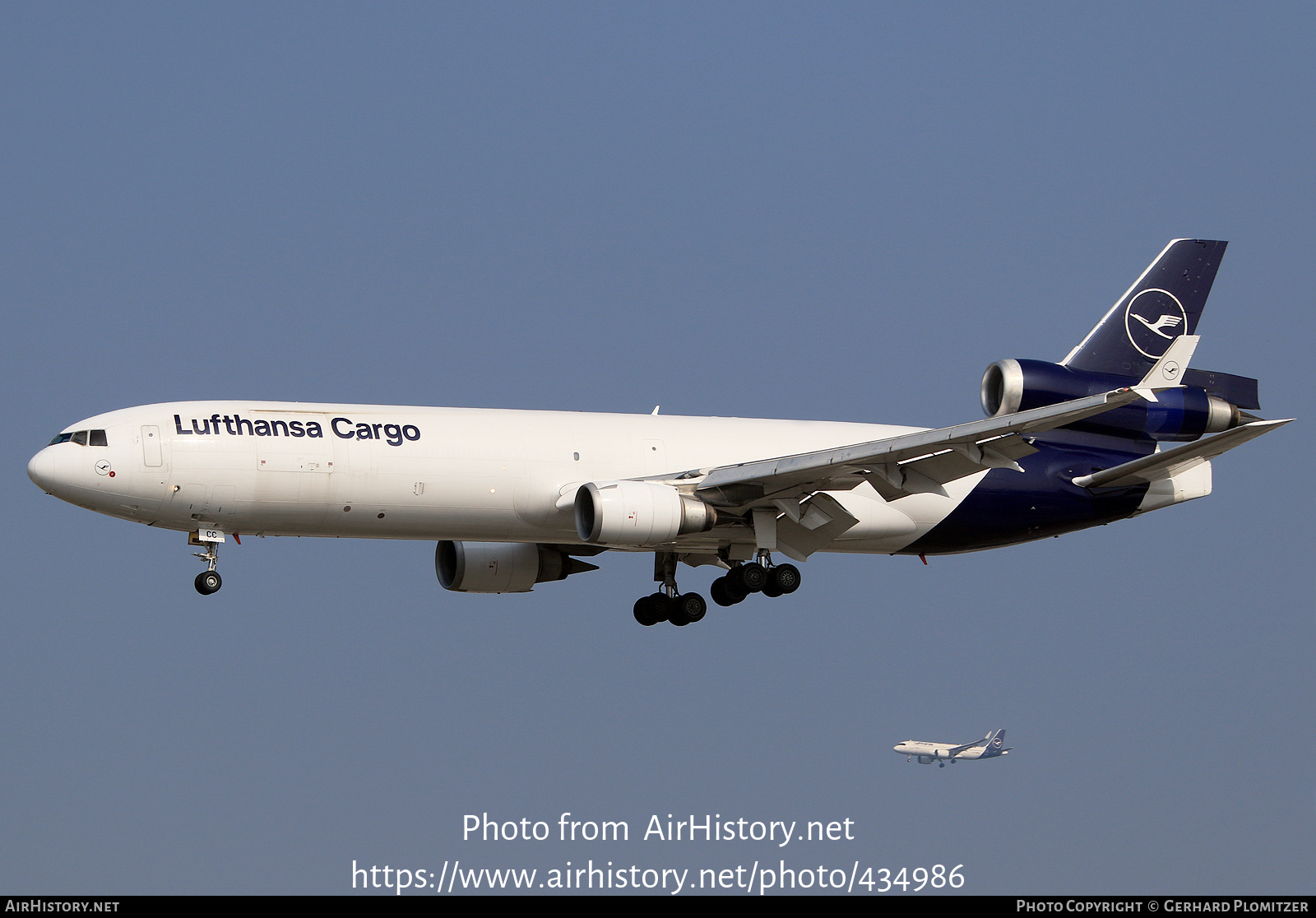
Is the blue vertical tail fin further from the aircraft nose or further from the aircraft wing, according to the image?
the aircraft nose

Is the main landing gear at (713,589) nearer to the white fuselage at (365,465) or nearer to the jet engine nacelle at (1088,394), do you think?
the white fuselage at (365,465)

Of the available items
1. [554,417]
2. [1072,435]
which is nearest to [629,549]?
[554,417]

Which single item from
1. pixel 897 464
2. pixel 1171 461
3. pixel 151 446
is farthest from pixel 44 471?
pixel 1171 461

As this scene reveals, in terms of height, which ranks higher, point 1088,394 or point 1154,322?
point 1154,322

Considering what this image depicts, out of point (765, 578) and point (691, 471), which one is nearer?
point (691, 471)

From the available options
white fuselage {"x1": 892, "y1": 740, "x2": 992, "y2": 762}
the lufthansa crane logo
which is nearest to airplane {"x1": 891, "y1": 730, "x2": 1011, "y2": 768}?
white fuselage {"x1": 892, "y1": 740, "x2": 992, "y2": 762}

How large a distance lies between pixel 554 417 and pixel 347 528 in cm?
543

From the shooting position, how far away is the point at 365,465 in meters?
36.8

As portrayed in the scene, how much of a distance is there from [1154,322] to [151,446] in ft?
80.7

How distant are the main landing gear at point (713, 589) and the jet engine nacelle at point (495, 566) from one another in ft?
8.64

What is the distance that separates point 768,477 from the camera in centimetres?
3700

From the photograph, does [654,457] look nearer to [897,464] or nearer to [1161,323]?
[897,464]
